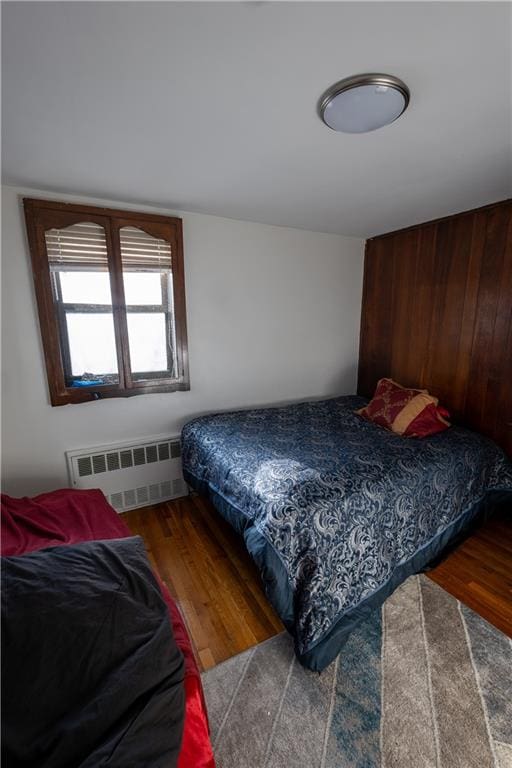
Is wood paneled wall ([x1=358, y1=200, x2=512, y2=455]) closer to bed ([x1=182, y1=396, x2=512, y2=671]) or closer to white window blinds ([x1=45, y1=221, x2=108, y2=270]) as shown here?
bed ([x1=182, y1=396, x2=512, y2=671])

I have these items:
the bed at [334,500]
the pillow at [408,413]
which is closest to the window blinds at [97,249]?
the bed at [334,500]

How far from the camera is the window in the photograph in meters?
2.01

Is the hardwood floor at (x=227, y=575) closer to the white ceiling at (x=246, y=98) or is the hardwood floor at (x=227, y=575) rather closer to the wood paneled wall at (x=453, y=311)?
the wood paneled wall at (x=453, y=311)

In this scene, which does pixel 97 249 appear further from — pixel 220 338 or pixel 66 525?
pixel 66 525

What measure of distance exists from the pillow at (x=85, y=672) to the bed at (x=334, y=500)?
64 cm

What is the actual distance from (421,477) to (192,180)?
2.15 metres

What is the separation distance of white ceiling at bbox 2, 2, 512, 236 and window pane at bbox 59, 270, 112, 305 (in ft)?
1.67

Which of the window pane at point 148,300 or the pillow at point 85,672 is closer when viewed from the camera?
the pillow at point 85,672

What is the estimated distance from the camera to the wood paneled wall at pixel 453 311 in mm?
2230

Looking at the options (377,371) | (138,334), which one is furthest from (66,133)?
(377,371)

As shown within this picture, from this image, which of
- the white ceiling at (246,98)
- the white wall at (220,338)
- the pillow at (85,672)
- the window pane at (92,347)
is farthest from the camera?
the window pane at (92,347)

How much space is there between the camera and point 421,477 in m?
1.75

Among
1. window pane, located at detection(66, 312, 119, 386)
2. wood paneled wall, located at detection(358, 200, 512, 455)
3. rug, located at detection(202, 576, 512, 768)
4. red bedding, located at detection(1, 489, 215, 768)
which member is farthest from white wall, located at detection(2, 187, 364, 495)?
rug, located at detection(202, 576, 512, 768)

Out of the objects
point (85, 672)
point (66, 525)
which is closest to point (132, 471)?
point (66, 525)
